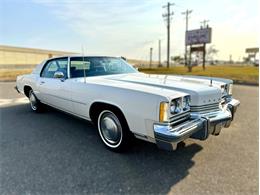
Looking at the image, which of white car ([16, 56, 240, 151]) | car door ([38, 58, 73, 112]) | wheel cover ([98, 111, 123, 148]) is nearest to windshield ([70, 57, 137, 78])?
white car ([16, 56, 240, 151])

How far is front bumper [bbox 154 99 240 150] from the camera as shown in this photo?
2.11 meters

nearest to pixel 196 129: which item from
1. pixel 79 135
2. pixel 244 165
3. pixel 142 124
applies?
pixel 142 124

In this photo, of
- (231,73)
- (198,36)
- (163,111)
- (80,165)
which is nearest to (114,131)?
(80,165)

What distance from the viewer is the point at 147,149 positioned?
296cm

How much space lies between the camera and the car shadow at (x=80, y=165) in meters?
2.11

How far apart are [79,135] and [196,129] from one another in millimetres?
2143

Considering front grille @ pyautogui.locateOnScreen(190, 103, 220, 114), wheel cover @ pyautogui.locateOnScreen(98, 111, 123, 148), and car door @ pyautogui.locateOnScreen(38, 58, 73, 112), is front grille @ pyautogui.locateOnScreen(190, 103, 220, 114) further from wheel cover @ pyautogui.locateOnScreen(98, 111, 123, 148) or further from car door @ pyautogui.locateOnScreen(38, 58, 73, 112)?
car door @ pyautogui.locateOnScreen(38, 58, 73, 112)

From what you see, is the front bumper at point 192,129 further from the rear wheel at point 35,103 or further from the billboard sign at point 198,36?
the billboard sign at point 198,36

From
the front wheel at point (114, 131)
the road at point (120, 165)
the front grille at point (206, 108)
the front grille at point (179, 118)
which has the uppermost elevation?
the front grille at point (206, 108)

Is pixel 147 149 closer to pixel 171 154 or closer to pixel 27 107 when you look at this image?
pixel 171 154

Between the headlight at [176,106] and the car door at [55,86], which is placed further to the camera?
the car door at [55,86]

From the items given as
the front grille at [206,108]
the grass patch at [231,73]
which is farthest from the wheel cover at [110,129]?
the grass patch at [231,73]

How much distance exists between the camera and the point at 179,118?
7.64 ft

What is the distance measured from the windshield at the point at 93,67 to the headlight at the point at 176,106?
5.88 ft
